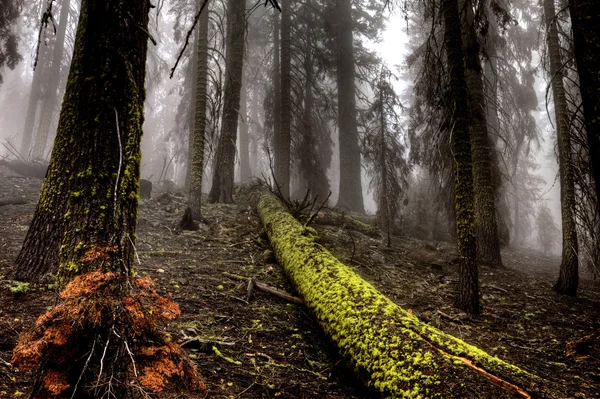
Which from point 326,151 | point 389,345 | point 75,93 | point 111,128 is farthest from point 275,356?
point 326,151

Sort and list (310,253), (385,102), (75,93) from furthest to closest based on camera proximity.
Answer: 1. (385,102)
2. (310,253)
3. (75,93)

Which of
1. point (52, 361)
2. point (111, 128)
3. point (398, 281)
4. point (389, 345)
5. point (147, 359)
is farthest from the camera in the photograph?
point (398, 281)

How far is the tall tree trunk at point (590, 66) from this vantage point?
2.45 metres

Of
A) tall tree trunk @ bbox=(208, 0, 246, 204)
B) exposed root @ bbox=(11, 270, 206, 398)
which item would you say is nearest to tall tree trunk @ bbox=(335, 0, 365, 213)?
tall tree trunk @ bbox=(208, 0, 246, 204)

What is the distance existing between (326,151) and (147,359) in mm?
15949

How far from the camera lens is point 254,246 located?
6926 mm

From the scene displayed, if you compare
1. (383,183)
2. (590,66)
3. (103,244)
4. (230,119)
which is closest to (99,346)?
(103,244)

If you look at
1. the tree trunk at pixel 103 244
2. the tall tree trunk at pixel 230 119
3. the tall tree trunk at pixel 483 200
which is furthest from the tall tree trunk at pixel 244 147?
the tree trunk at pixel 103 244

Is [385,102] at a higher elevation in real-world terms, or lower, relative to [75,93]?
higher

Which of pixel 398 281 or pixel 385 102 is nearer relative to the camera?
pixel 398 281

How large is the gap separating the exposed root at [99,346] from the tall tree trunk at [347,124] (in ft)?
40.6

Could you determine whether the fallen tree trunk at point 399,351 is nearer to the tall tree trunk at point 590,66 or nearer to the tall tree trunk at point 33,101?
the tall tree trunk at point 590,66

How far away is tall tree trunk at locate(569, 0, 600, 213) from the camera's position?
8.05ft

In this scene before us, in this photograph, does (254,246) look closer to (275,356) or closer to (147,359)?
(275,356)
